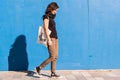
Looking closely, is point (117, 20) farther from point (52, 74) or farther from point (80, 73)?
point (52, 74)

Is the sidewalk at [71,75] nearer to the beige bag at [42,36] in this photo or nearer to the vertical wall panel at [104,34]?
the vertical wall panel at [104,34]

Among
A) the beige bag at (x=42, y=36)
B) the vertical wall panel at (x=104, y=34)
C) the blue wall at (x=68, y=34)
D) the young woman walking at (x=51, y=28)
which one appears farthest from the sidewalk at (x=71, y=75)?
the beige bag at (x=42, y=36)

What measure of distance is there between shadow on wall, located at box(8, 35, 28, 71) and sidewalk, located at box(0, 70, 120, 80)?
21cm

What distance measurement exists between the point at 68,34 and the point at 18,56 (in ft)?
4.64

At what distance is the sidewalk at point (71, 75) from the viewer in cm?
829

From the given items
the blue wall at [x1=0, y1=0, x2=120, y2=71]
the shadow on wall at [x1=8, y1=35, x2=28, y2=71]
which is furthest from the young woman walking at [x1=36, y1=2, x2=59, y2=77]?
the shadow on wall at [x1=8, y1=35, x2=28, y2=71]

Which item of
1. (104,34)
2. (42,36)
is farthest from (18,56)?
(104,34)

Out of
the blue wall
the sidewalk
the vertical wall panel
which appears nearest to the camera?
the sidewalk

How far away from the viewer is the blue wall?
28.5 feet

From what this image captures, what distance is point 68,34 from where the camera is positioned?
8.84 meters

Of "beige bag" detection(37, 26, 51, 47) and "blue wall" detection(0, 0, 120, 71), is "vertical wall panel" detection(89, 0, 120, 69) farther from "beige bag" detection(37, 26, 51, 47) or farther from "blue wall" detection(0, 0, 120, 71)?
"beige bag" detection(37, 26, 51, 47)

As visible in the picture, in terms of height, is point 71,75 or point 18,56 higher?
point 18,56

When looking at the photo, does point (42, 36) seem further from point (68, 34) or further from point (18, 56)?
point (18, 56)

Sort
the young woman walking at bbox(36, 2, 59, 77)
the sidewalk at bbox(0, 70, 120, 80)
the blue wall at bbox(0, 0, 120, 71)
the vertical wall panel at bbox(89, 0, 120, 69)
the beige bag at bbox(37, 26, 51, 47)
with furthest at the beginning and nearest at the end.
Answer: the vertical wall panel at bbox(89, 0, 120, 69) < the blue wall at bbox(0, 0, 120, 71) < the sidewalk at bbox(0, 70, 120, 80) < the beige bag at bbox(37, 26, 51, 47) < the young woman walking at bbox(36, 2, 59, 77)
